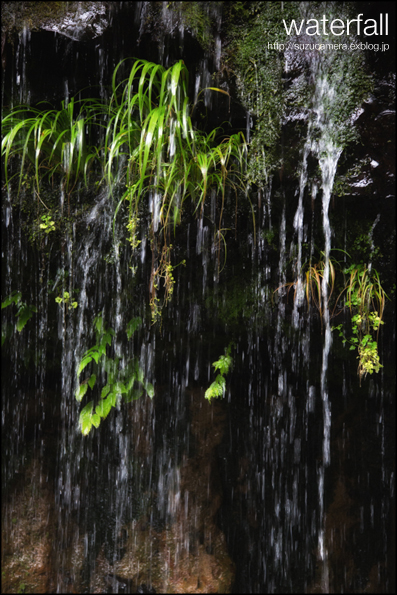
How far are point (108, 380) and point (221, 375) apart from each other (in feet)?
2.42

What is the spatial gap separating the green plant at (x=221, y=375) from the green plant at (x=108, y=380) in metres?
0.41

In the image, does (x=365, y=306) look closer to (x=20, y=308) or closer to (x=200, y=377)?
(x=200, y=377)

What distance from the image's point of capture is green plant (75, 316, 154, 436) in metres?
2.51

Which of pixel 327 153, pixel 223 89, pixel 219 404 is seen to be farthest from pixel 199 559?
pixel 223 89

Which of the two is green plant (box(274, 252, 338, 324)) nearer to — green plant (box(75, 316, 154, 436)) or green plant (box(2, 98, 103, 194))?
green plant (box(75, 316, 154, 436))

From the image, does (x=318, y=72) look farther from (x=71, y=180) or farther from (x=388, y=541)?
(x=388, y=541)

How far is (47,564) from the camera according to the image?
10.1 feet

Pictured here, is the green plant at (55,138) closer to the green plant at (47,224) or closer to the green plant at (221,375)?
the green plant at (47,224)

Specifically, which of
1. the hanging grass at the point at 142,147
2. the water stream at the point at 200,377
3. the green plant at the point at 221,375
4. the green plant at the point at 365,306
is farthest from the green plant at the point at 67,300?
the green plant at the point at 365,306

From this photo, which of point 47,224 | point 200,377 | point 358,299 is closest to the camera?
point 358,299

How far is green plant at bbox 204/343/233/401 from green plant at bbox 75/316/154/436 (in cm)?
41

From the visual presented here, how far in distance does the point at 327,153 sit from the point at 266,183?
0.35 metres

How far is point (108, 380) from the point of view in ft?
8.66

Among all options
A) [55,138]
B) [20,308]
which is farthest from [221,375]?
[55,138]
